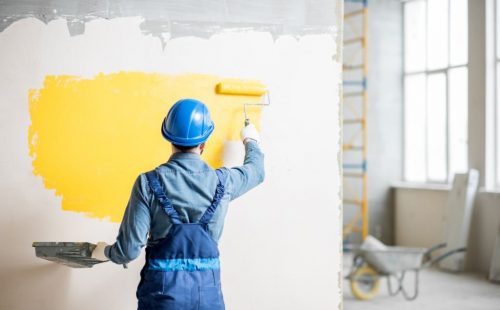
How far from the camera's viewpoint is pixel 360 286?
5750 millimetres

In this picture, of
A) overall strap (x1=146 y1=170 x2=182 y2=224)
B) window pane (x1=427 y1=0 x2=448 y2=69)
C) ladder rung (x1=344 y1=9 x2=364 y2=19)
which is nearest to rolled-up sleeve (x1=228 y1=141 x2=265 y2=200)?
overall strap (x1=146 y1=170 x2=182 y2=224)

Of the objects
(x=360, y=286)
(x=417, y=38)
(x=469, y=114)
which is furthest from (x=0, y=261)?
(x=417, y=38)

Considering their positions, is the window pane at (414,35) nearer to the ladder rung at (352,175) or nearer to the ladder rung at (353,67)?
the ladder rung at (353,67)

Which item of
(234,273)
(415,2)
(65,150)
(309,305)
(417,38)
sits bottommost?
(309,305)

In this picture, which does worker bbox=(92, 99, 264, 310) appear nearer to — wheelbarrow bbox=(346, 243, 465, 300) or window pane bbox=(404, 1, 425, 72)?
wheelbarrow bbox=(346, 243, 465, 300)

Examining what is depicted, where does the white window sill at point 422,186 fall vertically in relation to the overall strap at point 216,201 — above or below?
below

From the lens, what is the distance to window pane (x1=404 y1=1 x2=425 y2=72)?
8609 mm

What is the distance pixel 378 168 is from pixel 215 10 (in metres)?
6.07

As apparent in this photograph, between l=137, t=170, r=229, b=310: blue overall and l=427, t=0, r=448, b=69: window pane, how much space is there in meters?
6.72

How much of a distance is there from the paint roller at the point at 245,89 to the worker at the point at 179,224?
715mm

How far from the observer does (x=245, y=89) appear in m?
3.08

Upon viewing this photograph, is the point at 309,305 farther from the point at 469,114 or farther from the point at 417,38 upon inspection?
the point at 417,38

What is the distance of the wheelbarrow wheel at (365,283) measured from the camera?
5.63m

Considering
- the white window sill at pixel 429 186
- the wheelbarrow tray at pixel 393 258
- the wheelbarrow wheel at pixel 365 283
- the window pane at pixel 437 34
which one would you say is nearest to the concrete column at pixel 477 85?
the white window sill at pixel 429 186
